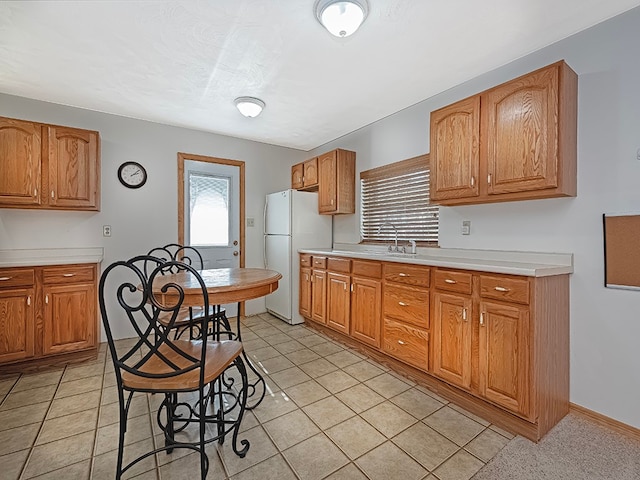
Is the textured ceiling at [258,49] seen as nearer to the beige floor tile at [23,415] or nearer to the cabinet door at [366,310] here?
the cabinet door at [366,310]

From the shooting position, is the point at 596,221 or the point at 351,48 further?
the point at 351,48

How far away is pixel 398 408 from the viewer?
83.7 inches

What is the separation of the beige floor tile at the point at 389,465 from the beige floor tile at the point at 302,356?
49.4 inches

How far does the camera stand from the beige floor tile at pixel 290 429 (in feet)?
5.87

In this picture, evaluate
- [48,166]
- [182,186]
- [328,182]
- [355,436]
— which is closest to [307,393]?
[355,436]

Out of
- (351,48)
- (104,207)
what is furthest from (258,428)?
(104,207)

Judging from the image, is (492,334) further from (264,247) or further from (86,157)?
(86,157)

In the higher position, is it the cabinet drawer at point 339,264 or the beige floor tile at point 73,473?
the cabinet drawer at point 339,264

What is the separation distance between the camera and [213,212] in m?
4.12

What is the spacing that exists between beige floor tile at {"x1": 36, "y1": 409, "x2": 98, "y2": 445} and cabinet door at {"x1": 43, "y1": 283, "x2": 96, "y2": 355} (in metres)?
1.02

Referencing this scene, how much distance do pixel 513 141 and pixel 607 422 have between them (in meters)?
1.87

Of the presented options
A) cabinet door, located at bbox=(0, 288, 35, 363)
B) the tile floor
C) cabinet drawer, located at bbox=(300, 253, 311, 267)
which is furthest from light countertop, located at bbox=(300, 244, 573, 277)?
cabinet door, located at bbox=(0, 288, 35, 363)

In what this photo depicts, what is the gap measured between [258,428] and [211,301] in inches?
34.2

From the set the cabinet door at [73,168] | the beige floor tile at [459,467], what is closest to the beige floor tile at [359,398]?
the beige floor tile at [459,467]
